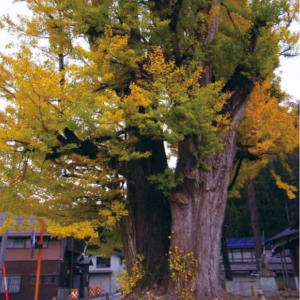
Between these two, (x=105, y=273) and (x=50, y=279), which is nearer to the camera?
(x=50, y=279)

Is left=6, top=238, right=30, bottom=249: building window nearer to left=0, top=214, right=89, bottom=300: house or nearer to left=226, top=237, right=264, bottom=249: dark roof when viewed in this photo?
left=0, top=214, right=89, bottom=300: house

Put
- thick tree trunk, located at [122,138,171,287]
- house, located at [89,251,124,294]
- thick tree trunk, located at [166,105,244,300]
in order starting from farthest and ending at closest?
house, located at [89,251,124,294] < thick tree trunk, located at [122,138,171,287] < thick tree trunk, located at [166,105,244,300]

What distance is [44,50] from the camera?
764 cm

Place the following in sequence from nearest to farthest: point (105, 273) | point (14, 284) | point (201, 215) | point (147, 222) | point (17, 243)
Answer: point (201, 215), point (147, 222), point (14, 284), point (17, 243), point (105, 273)

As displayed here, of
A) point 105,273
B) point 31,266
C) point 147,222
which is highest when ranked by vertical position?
point 147,222

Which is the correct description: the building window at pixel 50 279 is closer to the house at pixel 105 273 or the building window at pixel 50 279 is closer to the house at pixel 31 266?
the house at pixel 31 266

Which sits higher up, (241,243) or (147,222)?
(241,243)

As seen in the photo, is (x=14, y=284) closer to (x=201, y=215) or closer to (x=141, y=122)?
(x=201, y=215)

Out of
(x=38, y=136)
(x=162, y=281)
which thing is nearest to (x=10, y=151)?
(x=38, y=136)

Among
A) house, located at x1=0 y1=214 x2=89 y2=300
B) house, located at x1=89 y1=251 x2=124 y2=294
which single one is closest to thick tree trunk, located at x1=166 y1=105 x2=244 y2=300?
house, located at x1=0 y1=214 x2=89 y2=300

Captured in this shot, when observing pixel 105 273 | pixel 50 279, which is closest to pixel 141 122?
pixel 50 279

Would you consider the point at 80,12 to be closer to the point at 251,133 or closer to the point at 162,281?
the point at 251,133

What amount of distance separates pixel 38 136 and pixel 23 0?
3968 mm

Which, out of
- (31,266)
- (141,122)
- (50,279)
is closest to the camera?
(141,122)
